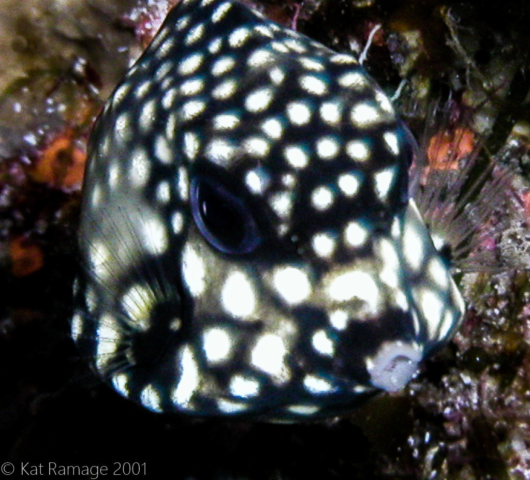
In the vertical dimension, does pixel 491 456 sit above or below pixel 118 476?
above

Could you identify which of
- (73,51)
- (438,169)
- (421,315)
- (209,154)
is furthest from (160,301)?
(73,51)

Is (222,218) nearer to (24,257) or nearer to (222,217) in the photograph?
(222,217)

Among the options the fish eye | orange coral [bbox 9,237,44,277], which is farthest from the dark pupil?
orange coral [bbox 9,237,44,277]

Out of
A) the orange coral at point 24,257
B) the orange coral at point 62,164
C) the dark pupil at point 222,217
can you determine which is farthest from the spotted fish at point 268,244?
the orange coral at point 24,257

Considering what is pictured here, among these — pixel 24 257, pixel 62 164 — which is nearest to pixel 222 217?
pixel 62 164

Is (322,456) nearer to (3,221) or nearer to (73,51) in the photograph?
(3,221)

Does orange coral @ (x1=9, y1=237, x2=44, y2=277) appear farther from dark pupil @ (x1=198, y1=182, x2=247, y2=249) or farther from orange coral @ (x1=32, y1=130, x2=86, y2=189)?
dark pupil @ (x1=198, y1=182, x2=247, y2=249)

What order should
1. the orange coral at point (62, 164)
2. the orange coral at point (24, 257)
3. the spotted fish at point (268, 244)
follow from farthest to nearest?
the orange coral at point (24, 257) → the orange coral at point (62, 164) → the spotted fish at point (268, 244)

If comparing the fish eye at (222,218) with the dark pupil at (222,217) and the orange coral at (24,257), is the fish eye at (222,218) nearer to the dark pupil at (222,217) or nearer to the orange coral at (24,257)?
the dark pupil at (222,217)
